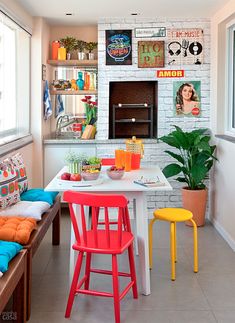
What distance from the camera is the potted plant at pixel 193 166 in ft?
16.8

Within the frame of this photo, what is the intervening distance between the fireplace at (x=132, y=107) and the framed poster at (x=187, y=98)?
0.37 m

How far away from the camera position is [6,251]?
8.63ft

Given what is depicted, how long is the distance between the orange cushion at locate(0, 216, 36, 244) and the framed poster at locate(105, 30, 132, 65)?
295cm

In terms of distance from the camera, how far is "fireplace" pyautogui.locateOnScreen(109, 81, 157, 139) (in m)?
6.00

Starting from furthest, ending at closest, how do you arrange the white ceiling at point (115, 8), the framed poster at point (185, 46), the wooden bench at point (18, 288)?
the framed poster at point (185, 46)
the white ceiling at point (115, 8)
the wooden bench at point (18, 288)

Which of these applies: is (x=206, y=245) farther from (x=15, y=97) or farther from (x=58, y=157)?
(x=15, y=97)

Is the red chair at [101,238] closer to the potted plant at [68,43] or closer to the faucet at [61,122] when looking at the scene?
the faucet at [61,122]

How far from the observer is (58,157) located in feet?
19.0

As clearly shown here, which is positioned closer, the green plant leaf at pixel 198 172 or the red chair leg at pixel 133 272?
the red chair leg at pixel 133 272

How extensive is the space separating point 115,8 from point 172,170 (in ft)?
6.26

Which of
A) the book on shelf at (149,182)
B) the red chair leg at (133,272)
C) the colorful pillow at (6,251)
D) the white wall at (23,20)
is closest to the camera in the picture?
the colorful pillow at (6,251)

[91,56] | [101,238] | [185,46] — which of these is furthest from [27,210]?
[185,46]

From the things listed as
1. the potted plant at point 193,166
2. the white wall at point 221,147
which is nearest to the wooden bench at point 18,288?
the white wall at point 221,147

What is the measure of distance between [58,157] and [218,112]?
202 centimetres
